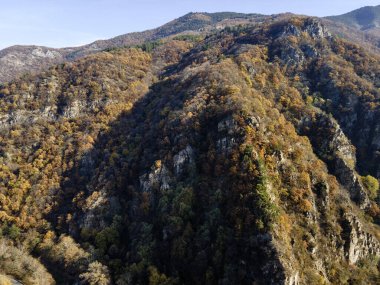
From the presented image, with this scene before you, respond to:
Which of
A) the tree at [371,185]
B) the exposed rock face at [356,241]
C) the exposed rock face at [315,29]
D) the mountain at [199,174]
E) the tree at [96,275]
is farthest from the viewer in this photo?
the exposed rock face at [315,29]

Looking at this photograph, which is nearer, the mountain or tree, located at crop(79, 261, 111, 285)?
the mountain

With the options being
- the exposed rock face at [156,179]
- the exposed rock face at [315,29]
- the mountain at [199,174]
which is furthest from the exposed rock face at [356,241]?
the exposed rock face at [315,29]

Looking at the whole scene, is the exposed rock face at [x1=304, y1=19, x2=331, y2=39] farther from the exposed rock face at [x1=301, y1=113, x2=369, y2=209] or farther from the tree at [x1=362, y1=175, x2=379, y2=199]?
the tree at [x1=362, y1=175, x2=379, y2=199]

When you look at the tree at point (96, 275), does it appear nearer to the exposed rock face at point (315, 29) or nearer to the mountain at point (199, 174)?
the mountain at point (199, 174)

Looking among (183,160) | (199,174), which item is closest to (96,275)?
(199,174)

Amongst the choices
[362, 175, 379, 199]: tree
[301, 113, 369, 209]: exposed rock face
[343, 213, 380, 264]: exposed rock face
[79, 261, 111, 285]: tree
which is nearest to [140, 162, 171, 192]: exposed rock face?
[79, 261, 111, 285]: tree

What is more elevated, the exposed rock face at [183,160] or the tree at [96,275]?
the exposed rock face at [183,160]

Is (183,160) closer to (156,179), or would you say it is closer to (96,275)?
(156,179)

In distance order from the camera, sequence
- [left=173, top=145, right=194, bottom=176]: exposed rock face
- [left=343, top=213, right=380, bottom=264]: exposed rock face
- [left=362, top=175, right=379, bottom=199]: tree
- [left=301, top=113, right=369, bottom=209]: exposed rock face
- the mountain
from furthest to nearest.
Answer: [left=362, top=175, right=379, bottom=199]: tree < [left=173, top=145, right=194, bottom=176]: exposed rock face < [left=301, top=113, right=369, bottom=209]: exposed rock face < [left=343, top=213, right=380, bottom=264]: exposed rock face < the mountain
